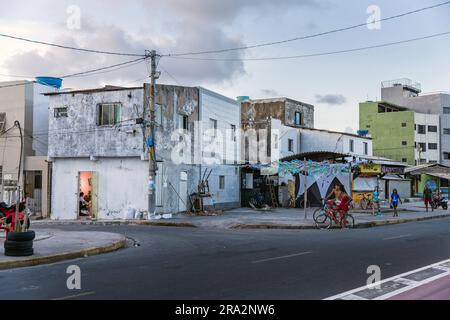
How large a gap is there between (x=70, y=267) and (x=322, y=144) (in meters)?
38.7

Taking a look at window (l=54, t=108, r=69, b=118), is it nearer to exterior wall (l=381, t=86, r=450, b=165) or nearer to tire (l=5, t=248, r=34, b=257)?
tire (l=5, t=248, r=34, b=257)

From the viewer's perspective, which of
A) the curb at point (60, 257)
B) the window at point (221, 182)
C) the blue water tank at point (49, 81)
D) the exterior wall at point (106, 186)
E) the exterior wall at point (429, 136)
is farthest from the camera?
the exterior wall at point (429, 136)

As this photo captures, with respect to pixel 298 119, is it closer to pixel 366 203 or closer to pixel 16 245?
pixel 366 203

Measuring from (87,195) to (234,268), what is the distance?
67.3ft

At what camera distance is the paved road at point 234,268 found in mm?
8352

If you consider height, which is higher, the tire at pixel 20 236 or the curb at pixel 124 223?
the tire at pixel 20 236

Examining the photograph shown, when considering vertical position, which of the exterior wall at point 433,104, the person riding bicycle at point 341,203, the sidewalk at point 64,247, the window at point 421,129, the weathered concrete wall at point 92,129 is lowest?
the sidewalk at point 64,247

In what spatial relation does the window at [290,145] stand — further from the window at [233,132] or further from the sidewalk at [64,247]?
the sidewalk at [64,247]

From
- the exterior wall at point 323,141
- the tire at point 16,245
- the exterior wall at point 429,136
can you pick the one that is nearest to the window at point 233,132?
the exterior wall at point 323,141

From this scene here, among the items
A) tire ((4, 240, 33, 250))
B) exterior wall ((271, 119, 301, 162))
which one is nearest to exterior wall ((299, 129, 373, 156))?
exterior wall ((271, 119, 301, 162))

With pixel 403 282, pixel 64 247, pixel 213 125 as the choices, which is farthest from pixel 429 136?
pixel 403 282

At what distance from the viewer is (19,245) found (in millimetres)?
12617

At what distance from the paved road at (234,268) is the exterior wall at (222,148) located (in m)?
13.9

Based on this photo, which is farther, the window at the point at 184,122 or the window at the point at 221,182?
the window at the point at 221,182
